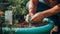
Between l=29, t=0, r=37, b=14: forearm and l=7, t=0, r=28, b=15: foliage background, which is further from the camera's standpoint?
l=7, t=0, r=28, b=15: foliage background

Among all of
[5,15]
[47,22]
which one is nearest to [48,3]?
[47,22]

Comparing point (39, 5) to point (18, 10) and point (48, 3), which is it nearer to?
point (48, 3)

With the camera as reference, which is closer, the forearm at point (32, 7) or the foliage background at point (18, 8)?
the forearm at point (32, 7)

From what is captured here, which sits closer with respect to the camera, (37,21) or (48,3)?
(37,21)

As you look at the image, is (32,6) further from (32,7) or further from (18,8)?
(18,8)

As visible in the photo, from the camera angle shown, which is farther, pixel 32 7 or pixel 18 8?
pixel 18 8

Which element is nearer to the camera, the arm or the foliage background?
the arm

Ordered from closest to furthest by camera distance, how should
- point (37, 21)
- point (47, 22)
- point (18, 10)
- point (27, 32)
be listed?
point (27, 32), point (37, 21), point (47, 22), point (18, 10)

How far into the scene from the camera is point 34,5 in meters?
1.35

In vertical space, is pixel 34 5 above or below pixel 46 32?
above

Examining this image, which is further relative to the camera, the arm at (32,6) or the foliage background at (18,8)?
the foliage background at (18,8)

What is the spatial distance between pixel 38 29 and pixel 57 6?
26 cm

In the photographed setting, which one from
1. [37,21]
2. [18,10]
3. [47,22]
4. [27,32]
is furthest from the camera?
[18,10]

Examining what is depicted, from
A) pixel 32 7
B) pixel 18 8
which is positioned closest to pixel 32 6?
pixel 32 7
